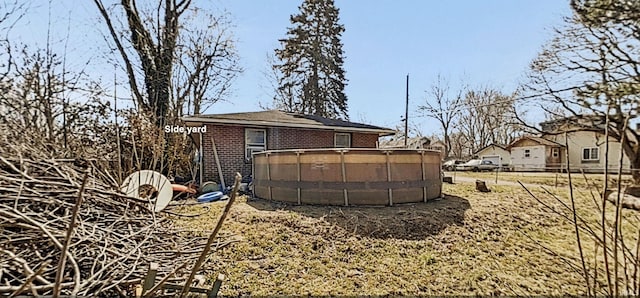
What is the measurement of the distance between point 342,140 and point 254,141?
379 centimetres

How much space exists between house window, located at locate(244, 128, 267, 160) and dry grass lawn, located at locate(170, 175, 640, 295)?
460cm

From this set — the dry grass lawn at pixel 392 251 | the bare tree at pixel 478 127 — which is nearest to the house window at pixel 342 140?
the dry grass lawn at pixel 392 251

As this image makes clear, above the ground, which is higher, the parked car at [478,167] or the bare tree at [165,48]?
the bare tree at [165,48]

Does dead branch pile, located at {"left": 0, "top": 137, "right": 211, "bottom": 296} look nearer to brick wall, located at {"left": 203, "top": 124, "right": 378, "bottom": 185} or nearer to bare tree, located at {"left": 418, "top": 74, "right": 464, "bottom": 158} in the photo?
brick wall, located at {"left": 203, "top": 124, "right": 378, "bottom": 185}

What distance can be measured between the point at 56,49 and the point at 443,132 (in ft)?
110

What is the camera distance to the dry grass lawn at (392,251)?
13.2 feet

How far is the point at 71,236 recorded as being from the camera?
53.7 inches

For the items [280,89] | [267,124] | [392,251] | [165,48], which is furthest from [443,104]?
[392,251]

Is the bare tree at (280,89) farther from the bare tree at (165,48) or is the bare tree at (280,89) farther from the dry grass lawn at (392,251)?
the dry grass lawn at (392,251)

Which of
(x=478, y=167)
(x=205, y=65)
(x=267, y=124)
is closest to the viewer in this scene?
(x=267, y=124)

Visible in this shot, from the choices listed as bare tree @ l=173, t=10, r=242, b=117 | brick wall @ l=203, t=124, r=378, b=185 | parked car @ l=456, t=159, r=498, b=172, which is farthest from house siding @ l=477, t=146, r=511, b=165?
bare tree @ l=173, t=10, r=242, b=117

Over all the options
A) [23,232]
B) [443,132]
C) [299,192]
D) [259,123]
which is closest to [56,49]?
[259,123]

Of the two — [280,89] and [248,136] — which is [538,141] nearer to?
[280,89]

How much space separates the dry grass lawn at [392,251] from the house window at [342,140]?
6.78 meters
